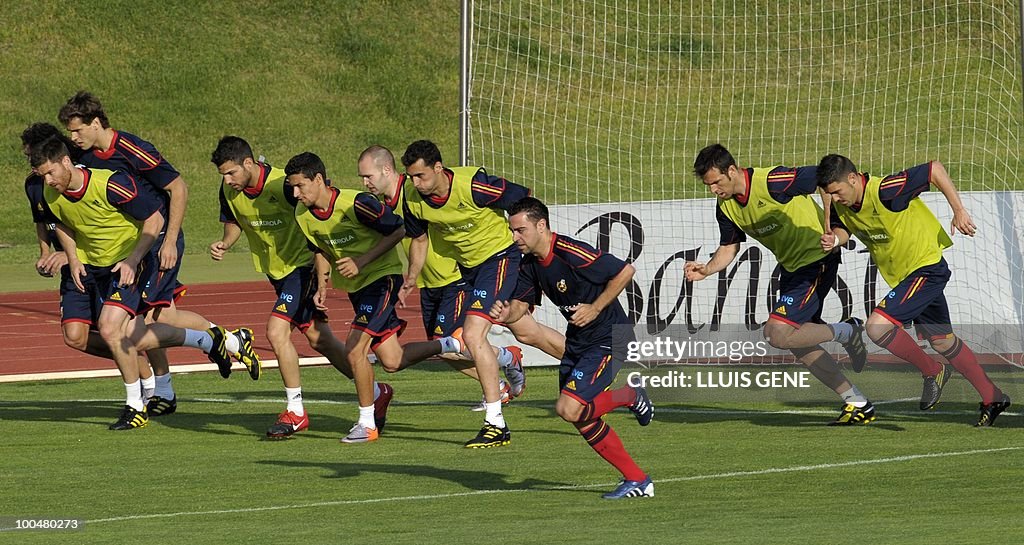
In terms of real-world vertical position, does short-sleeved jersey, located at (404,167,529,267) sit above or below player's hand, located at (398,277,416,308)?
above

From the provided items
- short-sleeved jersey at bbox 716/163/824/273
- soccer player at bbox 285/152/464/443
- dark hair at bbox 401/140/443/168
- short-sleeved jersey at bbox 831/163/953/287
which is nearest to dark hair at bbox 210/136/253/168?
soccer player at bbox 285/152/464/443

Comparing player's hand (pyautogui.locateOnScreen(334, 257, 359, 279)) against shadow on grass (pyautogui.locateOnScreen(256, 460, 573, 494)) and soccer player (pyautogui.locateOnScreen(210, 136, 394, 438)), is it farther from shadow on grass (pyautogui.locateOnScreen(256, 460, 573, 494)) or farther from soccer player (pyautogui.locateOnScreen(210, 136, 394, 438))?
shadow on grass (pyautogui.locateOnScreen(256, 460, 573, 494))

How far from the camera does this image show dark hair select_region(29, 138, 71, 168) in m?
10.9

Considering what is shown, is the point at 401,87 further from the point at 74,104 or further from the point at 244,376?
the point at 74,104

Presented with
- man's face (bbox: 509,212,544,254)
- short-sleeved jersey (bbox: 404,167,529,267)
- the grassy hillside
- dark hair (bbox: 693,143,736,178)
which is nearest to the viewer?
man's face (bbox: 509,212,544,254)

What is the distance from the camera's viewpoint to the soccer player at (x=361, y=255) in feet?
35.0

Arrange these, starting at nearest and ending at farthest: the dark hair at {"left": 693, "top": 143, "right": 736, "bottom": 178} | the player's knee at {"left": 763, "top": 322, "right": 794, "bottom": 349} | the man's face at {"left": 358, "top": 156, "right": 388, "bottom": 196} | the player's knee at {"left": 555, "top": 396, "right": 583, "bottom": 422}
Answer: the player's knee at {"left": 555, "top": 396, "right": 583, "bottom": 422} → the dark hair at {"left": 693, "top": 143, "right": 736, "bottom": 178} → the man's face at {"left": 358, "top": 156, "right": 388, "bottom": 196} → the player's knee at {"left": 763, "top": 322, "right": 794, "bottom": 349}

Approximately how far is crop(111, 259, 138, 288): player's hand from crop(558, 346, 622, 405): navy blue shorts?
3.89 metres

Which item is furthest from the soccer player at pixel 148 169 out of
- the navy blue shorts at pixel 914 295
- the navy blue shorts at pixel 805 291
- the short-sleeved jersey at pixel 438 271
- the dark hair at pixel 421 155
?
the navy blue shorts at pixel 914 295

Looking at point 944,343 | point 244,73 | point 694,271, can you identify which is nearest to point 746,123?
point 244,73

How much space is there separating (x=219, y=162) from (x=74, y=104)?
1.33 metres

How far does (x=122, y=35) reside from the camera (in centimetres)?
4191

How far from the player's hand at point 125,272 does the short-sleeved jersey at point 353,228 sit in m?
1.33

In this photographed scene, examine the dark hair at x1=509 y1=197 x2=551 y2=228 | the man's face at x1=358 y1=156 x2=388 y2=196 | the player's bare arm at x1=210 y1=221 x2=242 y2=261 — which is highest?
the man's face at x1=358 y1=156 x2=388 y2=196
